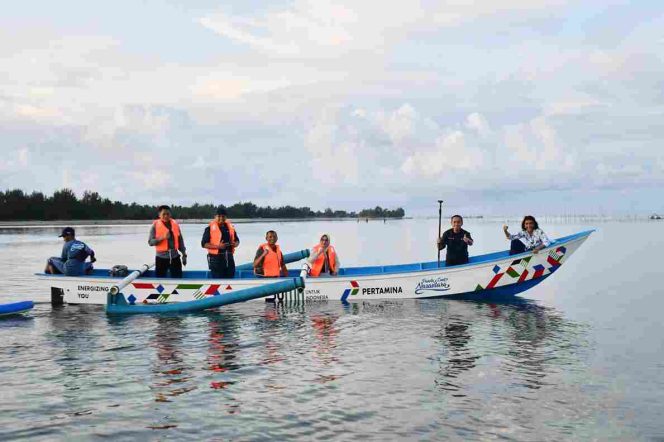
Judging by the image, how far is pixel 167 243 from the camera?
17.0 m

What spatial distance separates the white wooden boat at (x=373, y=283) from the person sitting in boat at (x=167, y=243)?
1.47 feet

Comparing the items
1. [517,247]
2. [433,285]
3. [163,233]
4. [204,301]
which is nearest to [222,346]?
[204,301]

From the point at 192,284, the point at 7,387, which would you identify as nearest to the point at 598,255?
the point at 192,284

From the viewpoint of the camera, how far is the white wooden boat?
55.6 feet

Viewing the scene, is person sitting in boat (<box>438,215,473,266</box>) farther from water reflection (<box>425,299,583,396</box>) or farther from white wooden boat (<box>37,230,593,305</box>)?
water reflection (<box>425,299,583,396</box>)

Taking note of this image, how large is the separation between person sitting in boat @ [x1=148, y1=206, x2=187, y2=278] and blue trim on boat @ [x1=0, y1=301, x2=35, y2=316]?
3.28m

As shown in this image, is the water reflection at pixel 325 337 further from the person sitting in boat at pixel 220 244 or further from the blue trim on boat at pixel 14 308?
the blue trim on boat at pixel 14 308

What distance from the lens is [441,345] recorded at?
12.5 m

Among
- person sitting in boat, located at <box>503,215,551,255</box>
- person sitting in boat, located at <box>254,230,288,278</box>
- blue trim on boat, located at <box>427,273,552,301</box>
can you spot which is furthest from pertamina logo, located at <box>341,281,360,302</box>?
person sitting in boat, located at <box>503,215,551,255</box>

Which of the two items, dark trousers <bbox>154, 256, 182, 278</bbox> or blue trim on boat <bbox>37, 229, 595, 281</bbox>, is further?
blue trim on boat <bbox>37, 229, 595, 281</bbox>

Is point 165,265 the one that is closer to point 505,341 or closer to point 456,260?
point 456,260

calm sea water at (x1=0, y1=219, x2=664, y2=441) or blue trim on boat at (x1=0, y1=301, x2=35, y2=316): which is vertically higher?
blue trim on boat at (x1=0, y1=301, x2=35, y2=316)

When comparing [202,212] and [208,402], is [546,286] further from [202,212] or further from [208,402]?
[202,212]

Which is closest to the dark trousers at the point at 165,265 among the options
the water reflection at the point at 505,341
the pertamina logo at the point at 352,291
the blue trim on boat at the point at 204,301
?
the blue trim on boat at the point at 204,301
